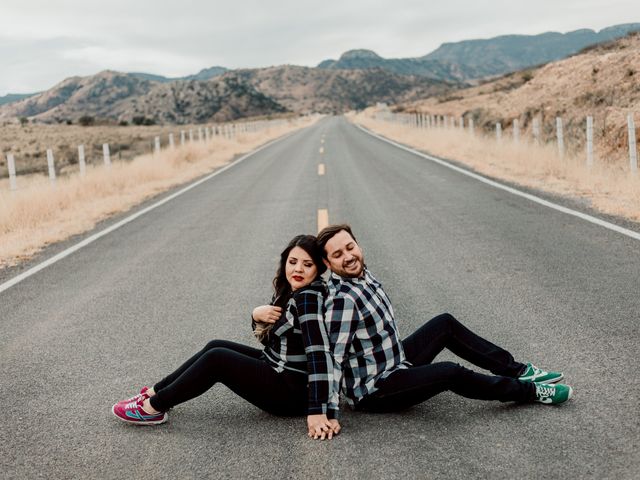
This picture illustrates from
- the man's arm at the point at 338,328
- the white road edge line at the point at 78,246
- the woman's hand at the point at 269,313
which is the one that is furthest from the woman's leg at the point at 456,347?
the white road edge line at the point at 78,246

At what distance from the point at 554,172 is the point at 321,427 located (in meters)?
12.7

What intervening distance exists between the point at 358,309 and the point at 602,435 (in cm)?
135

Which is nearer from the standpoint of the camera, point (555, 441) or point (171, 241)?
point (555, 441)

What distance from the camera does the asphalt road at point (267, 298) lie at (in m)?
3.29

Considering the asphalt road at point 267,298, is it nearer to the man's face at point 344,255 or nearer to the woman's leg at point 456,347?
the woman's leg at point 456,347

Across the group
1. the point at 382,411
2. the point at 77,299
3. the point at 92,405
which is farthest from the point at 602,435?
the point at 77,299

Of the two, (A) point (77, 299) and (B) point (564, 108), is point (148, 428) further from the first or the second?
(B) point (564, 108)

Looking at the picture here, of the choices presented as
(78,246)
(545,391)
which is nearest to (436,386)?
(545,391)

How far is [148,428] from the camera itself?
3.80 metres

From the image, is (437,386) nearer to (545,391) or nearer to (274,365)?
(545,391)

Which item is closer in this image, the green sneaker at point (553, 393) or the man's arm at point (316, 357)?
the man's arm at point (316, 357)

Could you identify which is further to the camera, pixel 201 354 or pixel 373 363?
pixel 201 354

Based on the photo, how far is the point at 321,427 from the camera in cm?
349

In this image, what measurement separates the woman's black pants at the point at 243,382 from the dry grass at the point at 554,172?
7042mm
